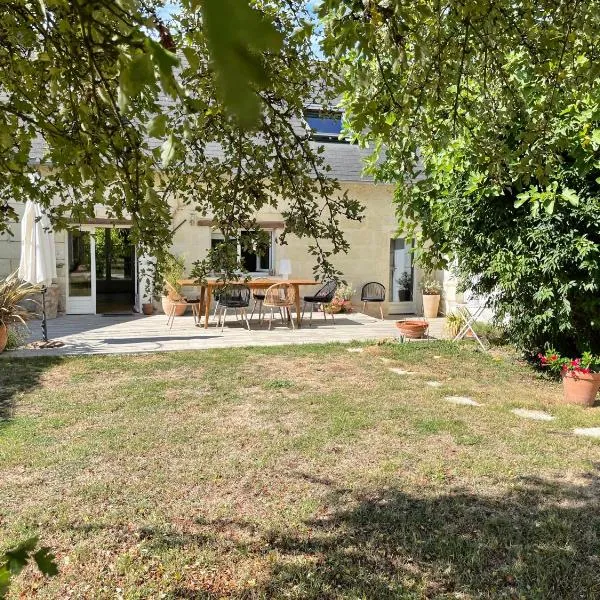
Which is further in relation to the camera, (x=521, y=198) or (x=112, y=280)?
(x=112, y=280)

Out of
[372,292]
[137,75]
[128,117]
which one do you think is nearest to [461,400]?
[128,117]

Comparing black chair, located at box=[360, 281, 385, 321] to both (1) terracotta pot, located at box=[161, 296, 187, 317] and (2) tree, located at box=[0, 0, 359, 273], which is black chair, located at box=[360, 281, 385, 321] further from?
(2) tree, located at box=[0, 0, 359, 273]

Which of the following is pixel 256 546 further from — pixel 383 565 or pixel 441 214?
pixel 441 214

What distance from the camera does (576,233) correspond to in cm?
578

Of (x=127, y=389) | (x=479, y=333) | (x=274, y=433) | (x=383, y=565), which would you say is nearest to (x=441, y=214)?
(x=479, y=333)

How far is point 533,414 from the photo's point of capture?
550cm

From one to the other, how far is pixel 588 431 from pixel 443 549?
275 centimetres

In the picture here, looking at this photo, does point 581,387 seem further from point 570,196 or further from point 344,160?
point 344,160

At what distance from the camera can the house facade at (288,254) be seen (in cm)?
1254

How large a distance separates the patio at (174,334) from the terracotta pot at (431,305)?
151 cm

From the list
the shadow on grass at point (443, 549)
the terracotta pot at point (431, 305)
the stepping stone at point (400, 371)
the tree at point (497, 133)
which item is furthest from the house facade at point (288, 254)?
the shadow on grass at point (443, 549)

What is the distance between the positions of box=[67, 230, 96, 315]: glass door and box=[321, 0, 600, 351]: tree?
8.61 m

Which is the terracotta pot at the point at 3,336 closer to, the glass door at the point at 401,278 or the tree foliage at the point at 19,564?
the tree foliage at the point at 19,564

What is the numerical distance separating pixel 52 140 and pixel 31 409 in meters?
4.08
